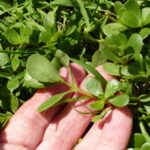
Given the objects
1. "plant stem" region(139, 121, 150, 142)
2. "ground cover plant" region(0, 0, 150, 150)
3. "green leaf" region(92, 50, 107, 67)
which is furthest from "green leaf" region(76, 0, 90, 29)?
"plant stem" region(139, 121, 150, 142)

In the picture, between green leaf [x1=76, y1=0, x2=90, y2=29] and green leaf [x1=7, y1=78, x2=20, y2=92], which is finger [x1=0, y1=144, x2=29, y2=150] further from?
green leaf [x1=76, y1=0, x2=90, y2=29]

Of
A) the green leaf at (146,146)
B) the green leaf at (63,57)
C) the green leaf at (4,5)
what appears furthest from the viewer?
the green leaf at (4,5)

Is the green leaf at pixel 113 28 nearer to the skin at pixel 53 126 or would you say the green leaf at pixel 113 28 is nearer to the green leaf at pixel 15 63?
the skin at pixel 53 126

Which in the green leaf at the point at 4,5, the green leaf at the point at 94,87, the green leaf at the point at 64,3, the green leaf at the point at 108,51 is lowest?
the green leaf at the point at 94,87

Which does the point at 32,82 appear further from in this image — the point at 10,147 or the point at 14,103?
the point at 10,147

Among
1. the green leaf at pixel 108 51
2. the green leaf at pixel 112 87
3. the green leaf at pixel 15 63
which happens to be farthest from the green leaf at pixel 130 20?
the green leaf at pixel 15 63
